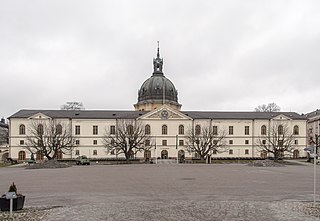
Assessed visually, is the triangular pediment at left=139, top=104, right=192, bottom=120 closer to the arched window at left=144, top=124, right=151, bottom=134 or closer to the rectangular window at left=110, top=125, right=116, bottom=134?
the arched window at left=144, top=124, right=151, bottom=134

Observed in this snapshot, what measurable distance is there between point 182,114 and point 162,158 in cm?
1100

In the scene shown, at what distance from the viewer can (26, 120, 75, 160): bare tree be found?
216 ft

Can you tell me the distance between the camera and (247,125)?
276 ft

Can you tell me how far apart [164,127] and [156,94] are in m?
11.8

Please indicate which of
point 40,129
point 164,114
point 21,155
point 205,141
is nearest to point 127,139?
point 164,114

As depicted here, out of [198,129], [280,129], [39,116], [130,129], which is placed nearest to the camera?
[130,129]

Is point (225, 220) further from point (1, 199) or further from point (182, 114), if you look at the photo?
point (182, 114)

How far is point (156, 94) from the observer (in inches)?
3568

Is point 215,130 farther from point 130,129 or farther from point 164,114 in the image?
point 130,129

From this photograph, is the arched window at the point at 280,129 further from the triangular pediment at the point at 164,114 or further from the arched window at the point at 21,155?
the arched window at the point at 21,155

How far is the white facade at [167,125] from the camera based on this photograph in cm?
7938

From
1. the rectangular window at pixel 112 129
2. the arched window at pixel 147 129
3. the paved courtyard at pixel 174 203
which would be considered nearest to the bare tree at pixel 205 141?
the arched window at pixel 147 129

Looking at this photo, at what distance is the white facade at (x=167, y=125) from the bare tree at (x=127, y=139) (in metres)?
1.70

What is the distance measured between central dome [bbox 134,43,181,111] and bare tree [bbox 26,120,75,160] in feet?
68.6
